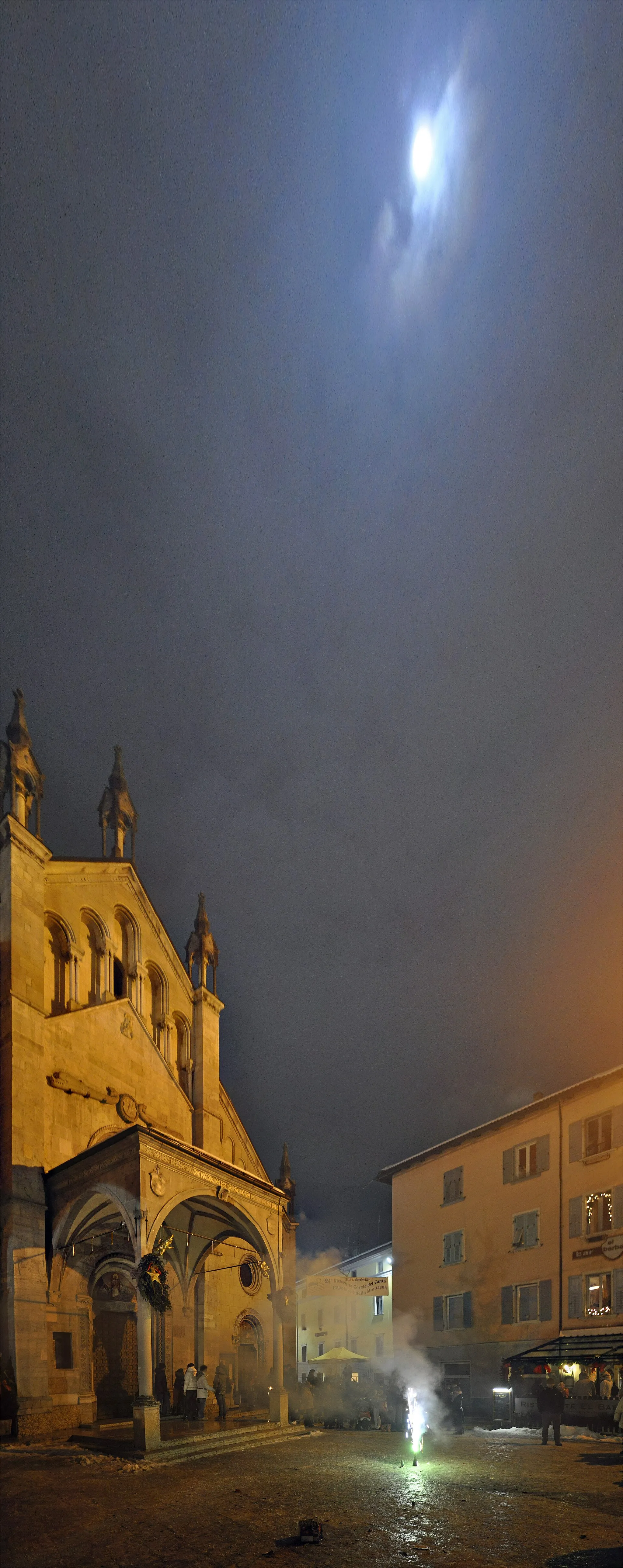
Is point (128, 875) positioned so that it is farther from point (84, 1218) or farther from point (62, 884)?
point (84, 1218)

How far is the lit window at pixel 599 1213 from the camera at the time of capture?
2483 centimetres

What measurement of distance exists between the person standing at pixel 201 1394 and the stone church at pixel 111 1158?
1575 mm

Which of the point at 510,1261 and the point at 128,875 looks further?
the point at 510,1261

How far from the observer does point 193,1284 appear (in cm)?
2425

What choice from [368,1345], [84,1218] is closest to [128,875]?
[84,1218]

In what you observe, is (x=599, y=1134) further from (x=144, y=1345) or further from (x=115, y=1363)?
(x=144, y=1345)

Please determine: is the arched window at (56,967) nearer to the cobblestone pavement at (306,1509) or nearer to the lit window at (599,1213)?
the cobblestone pavement at (306,1509)

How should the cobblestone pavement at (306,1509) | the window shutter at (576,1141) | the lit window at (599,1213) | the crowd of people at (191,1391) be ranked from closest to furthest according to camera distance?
the cobblestone pavement at (306,1509), the crowd of people at (191,1391), the lit window at (599,1213), the window shutter at (576,1141)

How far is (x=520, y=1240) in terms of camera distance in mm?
28359

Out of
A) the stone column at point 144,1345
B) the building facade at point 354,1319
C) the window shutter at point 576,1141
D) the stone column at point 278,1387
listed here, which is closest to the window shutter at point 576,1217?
the window shutter at point 576,1141

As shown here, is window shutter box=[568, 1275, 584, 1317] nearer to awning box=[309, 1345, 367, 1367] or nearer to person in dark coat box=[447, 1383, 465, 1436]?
person in dark coat box=[447, 1383, 465, 1436]

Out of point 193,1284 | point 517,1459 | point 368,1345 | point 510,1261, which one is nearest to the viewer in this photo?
point 517,1459

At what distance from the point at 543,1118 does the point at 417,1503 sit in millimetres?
18593

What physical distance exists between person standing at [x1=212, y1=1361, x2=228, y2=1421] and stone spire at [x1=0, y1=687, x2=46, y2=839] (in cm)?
1421
